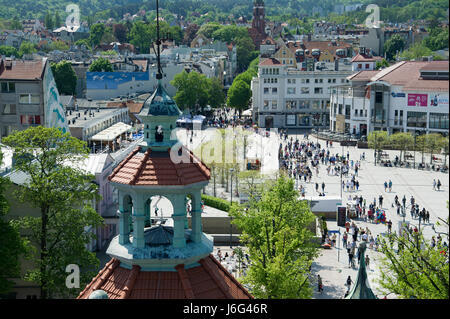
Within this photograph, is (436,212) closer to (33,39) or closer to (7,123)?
(7,123)

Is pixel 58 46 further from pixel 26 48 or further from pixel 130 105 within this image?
pixel 130 105

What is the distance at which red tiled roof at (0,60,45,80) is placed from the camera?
6209 cm

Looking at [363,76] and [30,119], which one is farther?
[363,76]

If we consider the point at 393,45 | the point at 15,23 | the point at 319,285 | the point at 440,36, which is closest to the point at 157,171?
the point at 440,36

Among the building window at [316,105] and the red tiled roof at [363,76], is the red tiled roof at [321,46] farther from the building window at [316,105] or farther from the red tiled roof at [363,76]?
the red tiled roof at [363,76]

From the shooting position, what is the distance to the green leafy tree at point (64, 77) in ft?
385

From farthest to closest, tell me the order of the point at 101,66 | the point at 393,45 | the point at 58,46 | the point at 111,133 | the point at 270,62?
1. the point at 58,46
2. the point at 101,66
3. the point at 393,45
4. the point at 270,62
5. the point at 111,133

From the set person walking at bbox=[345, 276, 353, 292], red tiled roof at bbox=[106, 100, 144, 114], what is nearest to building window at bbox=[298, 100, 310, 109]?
red tiled roof at bbox=[106, 100, 144, 114]

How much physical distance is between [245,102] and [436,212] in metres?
65.7

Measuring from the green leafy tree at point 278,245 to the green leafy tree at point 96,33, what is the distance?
167m

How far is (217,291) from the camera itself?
1365 cm

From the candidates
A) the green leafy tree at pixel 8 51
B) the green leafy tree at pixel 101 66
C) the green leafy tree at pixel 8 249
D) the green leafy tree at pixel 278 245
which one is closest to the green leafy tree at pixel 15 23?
the green leafy tree at pixel 8 51

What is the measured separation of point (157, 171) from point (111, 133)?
56028 millimetres

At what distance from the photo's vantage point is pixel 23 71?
6275 cm
